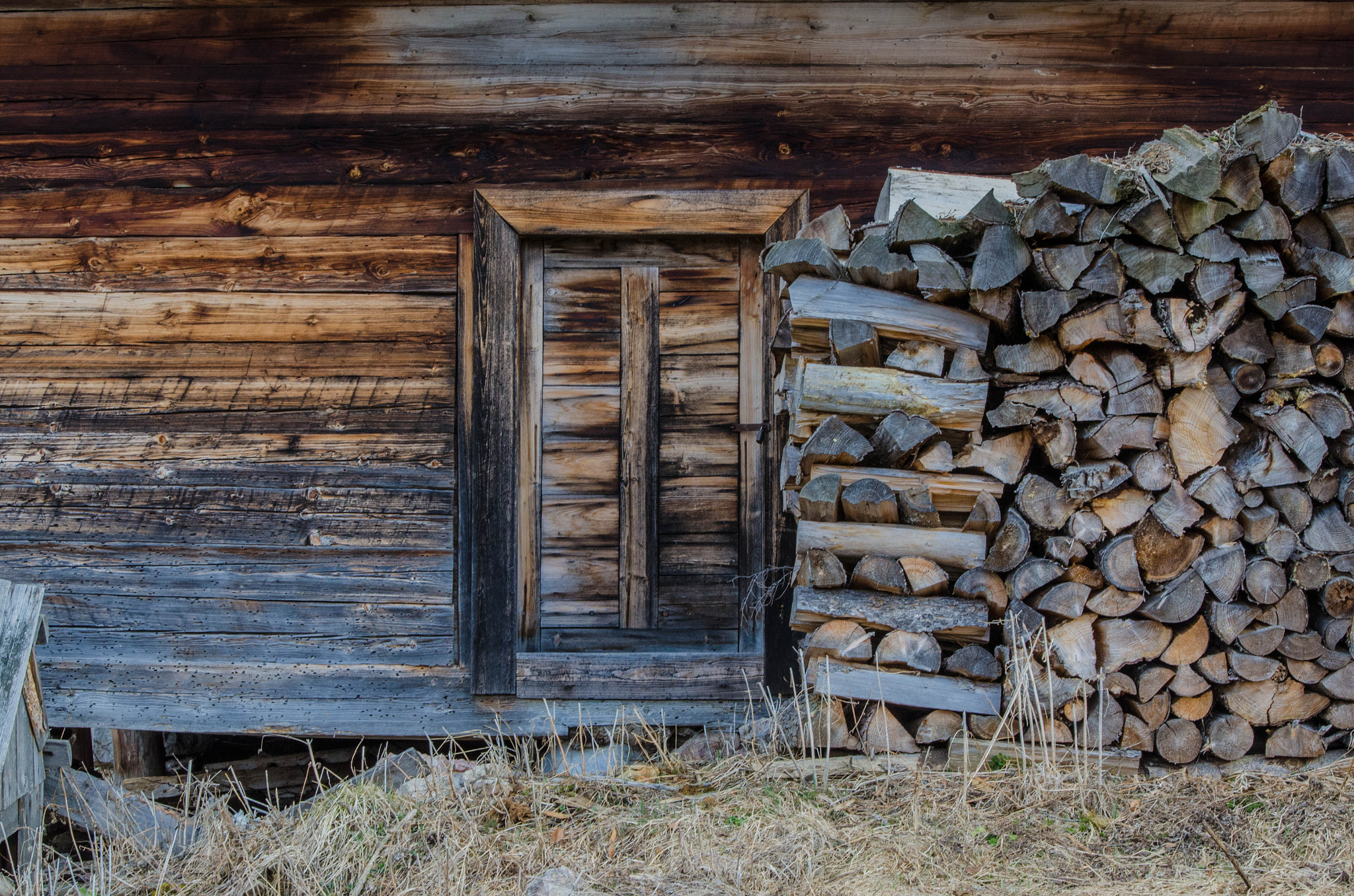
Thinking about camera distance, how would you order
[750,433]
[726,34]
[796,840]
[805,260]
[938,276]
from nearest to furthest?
1. [796,840]
2. [938,276]
3. [805,260]
4. [726,34]
5. [750,433]

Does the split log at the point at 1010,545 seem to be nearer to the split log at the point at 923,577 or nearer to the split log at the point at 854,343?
the split log at the point at 923,577

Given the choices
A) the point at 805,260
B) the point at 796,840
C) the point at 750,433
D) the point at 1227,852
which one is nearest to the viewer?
the point at 1227,852

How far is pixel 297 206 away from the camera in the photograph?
3.79 m

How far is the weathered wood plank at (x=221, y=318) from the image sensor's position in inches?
149

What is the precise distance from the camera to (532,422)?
3.84m

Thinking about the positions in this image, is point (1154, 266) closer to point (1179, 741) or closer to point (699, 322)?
point (1179, 741)

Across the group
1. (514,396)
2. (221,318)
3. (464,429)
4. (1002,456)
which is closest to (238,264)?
(221,318)

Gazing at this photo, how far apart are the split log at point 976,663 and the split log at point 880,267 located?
1.09 meters

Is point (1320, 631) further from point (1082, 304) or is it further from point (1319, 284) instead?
point (1082, 304)

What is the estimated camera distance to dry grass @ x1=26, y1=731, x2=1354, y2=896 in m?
2.16

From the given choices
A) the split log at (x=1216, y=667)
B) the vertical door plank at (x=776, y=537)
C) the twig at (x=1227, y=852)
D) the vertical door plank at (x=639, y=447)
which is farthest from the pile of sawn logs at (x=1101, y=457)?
the vertical door plank at (x=639, y=447)

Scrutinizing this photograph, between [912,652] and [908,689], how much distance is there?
0.13 meters

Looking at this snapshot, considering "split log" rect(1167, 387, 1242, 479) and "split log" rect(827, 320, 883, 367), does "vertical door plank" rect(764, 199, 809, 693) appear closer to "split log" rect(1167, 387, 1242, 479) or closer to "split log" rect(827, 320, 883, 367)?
"split log" rect(827, 320, 883, 367)

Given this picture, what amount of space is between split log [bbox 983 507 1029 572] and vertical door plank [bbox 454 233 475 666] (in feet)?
7.07
